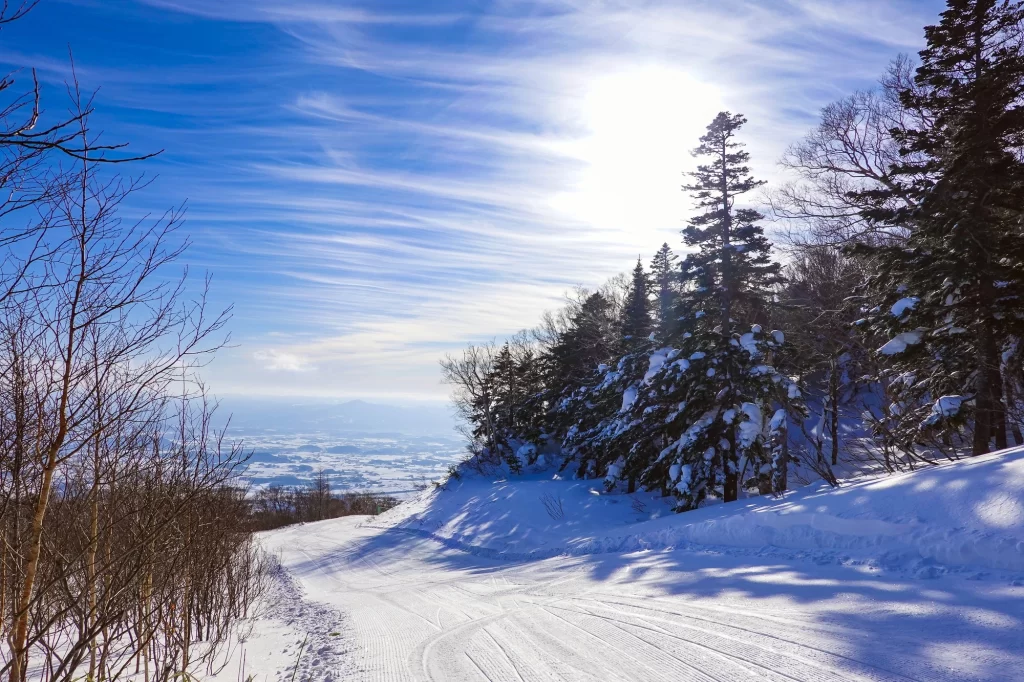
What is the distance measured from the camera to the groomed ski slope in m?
5.39

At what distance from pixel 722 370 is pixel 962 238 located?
7.53 meters

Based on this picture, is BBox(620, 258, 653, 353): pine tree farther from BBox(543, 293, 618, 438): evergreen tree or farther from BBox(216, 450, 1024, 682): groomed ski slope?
BBox(216, 450, 1024, 682): groomed ski slope

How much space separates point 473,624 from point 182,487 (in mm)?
4464

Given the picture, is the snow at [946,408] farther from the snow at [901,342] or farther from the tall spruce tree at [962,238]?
the snow at [901,342]

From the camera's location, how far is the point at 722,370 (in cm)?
1853

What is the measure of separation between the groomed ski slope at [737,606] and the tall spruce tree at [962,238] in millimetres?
3418

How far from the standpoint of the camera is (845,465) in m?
24.8

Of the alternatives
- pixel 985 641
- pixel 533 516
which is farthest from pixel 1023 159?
pixel 533 516

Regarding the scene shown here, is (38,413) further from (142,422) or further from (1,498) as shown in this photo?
(142,422)

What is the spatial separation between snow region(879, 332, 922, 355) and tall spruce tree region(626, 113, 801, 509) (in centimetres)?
429

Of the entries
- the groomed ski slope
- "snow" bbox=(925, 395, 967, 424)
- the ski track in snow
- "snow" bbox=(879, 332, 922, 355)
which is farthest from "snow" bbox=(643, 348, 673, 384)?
the ski track in snow

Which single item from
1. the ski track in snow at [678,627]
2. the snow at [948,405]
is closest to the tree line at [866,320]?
the snow at [948,405]

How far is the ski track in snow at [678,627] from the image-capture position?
5.17 m

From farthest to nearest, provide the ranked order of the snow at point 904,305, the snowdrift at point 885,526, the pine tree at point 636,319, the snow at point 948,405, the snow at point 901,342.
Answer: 1. the pine tree at point 636,319
2. the snow at point 904,305
3. the snow at point 901,342
4. the snow at point 948,405
5. the snowdrift at point 885,526
